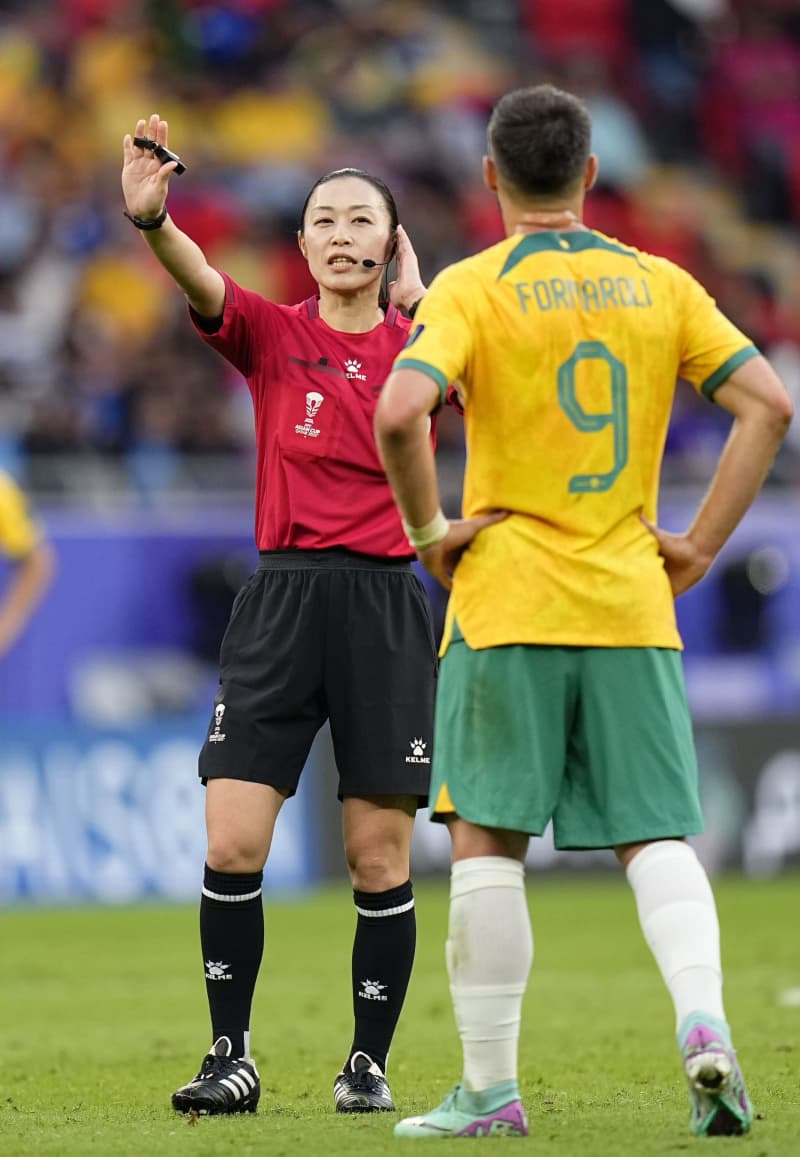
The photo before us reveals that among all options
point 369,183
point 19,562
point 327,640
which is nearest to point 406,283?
point 369,183

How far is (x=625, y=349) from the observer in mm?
4402

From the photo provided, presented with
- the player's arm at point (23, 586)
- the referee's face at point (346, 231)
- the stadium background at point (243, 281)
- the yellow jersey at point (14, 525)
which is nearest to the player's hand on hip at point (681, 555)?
the referee's face at point (346, 231)

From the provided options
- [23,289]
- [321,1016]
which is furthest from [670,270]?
[23,289]

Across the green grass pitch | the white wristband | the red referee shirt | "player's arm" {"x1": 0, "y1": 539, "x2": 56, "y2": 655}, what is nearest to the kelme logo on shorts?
the red referee shirt

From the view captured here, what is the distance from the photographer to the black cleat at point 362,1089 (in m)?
5.35

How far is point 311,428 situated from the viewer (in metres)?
5.55

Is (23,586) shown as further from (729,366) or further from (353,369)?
(729,366)

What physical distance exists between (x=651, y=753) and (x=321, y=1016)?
4247mm

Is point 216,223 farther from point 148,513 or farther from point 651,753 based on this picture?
point 651,753

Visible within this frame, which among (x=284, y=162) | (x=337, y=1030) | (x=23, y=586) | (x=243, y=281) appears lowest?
(x=337, y=1030)

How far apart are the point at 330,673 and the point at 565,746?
4.07 feet

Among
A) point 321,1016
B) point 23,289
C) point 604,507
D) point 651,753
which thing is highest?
point 23,289

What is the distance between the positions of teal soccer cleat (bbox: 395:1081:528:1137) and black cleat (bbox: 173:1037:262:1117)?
0.94 m

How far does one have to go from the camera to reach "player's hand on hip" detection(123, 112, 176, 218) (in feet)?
16.9
